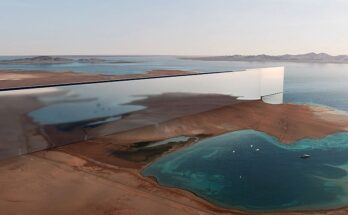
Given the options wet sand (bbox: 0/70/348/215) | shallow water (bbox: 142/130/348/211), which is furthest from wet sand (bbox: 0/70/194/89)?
shallow water (bbox: 142/130/348/211)

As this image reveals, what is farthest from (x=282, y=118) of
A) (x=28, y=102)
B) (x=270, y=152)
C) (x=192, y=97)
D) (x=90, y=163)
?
(x=28, y=102)

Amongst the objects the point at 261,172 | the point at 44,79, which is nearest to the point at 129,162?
the point at 261,172

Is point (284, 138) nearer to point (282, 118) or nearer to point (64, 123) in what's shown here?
point (282, 118)

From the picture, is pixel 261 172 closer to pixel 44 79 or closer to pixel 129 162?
pixel 129 162

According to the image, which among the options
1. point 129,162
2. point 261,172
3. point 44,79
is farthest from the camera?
point 44,79

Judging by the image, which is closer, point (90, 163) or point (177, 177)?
point (177, 177)

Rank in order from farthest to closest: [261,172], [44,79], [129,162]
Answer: [44,79]
[129,162]
[261,172]
